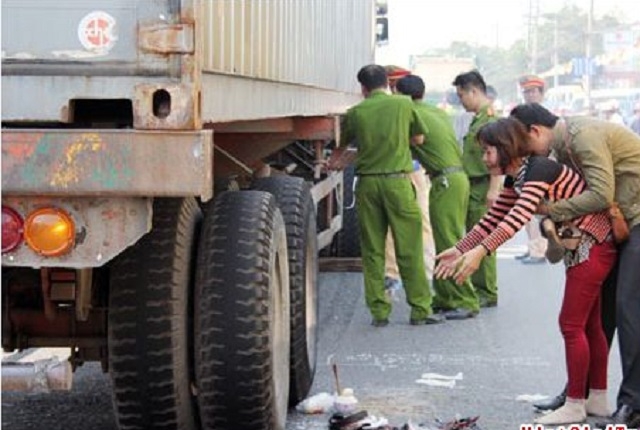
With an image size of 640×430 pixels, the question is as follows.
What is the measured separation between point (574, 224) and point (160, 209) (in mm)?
2055

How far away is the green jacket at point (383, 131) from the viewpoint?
10.5 meters

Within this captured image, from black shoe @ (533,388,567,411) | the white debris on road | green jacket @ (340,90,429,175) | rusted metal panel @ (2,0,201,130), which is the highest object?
rusted metal panel @ (2,0,201,130)

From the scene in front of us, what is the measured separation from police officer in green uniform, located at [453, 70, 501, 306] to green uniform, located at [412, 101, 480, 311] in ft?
0.69

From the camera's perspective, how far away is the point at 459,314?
435 inches

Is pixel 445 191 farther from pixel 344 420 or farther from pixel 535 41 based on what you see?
pixel 535 41

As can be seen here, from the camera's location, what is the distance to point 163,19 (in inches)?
197

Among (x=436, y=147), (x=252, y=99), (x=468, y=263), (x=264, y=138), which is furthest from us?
(x=436, y=147)

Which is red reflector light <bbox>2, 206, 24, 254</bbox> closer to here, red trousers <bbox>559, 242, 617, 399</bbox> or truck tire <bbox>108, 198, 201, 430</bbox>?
truck tire <bbox>108, 198, 201, 430</bbox>

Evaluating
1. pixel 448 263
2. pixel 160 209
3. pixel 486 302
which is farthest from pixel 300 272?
pixel 486 302

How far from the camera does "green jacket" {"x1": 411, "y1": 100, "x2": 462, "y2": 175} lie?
11.1m

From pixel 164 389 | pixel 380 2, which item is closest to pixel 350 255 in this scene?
pixel 380 2

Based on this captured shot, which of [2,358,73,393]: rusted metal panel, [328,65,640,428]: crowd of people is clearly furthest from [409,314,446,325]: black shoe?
[2,358,73,393]: rusted metal panel

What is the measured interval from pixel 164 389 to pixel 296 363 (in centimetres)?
148

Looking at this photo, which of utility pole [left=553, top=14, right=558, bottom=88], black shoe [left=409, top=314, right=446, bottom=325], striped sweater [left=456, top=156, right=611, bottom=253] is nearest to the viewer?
striped sweater [left=456, top=156, right=611, bottom=253]
